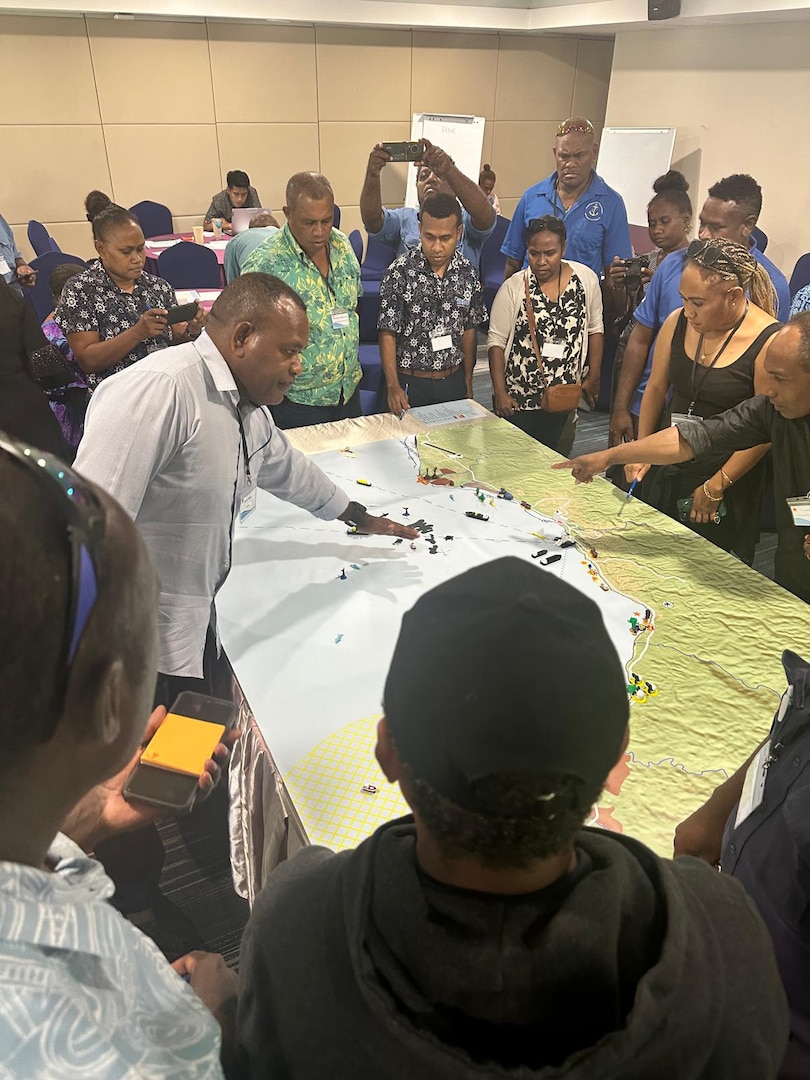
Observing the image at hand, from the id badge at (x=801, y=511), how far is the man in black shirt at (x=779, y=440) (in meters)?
0.01

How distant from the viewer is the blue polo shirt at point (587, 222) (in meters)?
3.83

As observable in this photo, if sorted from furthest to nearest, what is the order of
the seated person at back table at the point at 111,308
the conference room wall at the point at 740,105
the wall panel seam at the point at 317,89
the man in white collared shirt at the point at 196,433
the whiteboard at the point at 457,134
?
the whiteboard at the point at 457,134 → the wall panel seam at the point at 317,89 → the conference room wall at the point at 740,105 → the seated person at back table at the point at 111,308 → the man in white collared shirt at the point at 196,433

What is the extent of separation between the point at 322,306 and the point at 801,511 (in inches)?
76.3

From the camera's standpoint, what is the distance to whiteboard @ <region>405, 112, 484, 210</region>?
7064 millimetres

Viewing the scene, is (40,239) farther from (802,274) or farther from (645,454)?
(802,274)

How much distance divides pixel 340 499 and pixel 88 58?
616cm

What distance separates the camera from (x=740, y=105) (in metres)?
5.69

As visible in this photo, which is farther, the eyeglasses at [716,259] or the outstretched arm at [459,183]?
the outstretched arm at [459,183]

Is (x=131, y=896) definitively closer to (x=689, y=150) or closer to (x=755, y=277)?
(x=755, y=277)

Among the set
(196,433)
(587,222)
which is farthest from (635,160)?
(196,433)

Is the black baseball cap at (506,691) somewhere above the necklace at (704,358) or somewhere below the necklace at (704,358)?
above

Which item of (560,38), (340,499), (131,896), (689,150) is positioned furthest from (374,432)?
(560,38)

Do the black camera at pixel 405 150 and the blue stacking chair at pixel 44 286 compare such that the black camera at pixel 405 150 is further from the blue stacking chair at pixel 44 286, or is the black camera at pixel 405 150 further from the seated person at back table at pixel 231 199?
the seated person at back table at pixel 231 199

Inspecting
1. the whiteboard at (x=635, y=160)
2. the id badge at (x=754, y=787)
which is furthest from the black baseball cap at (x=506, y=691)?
the whiteboard at (x=635, y=160)
